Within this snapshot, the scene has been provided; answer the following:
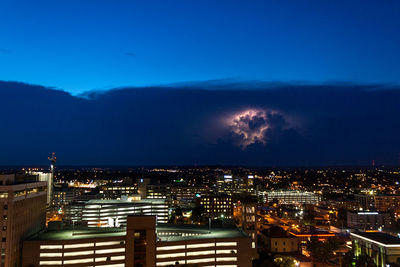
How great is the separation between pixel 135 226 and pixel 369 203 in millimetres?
92589

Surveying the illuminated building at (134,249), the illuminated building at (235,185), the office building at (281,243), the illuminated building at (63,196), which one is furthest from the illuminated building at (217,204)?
the illuminated building at (134,249)

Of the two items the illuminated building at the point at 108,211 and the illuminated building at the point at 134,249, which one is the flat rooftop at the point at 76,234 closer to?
the illuminated building at the point at 134,249

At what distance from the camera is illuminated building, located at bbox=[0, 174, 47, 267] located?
38438 millimetres

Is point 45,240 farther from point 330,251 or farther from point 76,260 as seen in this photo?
point 330,251

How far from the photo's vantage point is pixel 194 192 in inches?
5448

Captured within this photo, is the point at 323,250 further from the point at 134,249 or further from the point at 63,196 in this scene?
the point at 63,196

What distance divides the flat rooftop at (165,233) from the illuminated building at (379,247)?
18.8 metres

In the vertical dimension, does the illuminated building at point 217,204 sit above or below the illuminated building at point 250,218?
below

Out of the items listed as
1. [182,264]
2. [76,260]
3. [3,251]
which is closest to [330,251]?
[182,264]

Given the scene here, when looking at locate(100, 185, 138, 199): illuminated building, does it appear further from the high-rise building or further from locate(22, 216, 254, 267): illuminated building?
locate(22, 216, 254, 267): illuminated building

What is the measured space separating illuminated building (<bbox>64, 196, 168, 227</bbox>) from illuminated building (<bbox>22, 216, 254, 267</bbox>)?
113 feet

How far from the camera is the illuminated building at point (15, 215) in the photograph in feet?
126

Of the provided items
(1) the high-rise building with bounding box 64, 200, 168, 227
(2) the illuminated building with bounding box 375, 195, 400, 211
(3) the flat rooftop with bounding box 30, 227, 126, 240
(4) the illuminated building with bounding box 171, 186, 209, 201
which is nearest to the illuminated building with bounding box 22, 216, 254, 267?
Answer: (3) the flat rooftop with bounding box 30, 227, 126, 240

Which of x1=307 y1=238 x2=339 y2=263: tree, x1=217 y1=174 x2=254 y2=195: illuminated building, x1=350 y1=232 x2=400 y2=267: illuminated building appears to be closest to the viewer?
x1=350 y1=232 x2=400 y2=267: illuminated building
